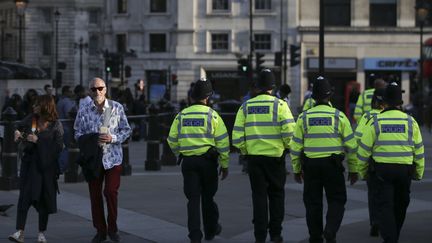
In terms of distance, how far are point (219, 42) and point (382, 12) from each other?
386 inches

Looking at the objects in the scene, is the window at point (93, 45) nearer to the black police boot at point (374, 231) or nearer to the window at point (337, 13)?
the window at point (337, 13)

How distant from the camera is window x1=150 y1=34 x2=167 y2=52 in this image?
7144 cm

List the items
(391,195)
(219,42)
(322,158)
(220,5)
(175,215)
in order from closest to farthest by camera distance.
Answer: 1. (391,195)
2. (322,158)
3. (175,215)
4. (219,42)
5. (220,5)

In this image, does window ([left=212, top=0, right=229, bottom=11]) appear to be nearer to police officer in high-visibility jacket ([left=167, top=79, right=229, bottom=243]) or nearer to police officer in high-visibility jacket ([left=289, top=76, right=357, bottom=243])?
police officer in high-visibility jacket ([left=167, top=79, right=229, bottom=243])

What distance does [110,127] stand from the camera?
42.0 feet

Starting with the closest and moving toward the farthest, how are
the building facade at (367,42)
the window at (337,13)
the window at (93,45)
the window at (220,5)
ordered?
the building facade at (367,42) → the window at (337,13) → the window at (220,5) → the window at (93,45)

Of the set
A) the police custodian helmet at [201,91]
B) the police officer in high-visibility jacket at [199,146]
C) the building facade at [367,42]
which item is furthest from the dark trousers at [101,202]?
the building facade at [367,42]

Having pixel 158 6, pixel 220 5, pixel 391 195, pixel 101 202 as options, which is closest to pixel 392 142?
pixel 391 195

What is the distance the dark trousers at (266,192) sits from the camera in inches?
488

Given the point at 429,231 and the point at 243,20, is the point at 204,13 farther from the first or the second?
the point at 429,231

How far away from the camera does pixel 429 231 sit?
1351 centimetres

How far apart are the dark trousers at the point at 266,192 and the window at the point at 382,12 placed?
55.9m

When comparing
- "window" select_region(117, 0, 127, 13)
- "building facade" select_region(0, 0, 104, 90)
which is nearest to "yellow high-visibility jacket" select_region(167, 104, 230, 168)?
"window" select_region(117, 0, 127, 13)

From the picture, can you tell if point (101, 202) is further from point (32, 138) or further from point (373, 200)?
point (373, 200)
